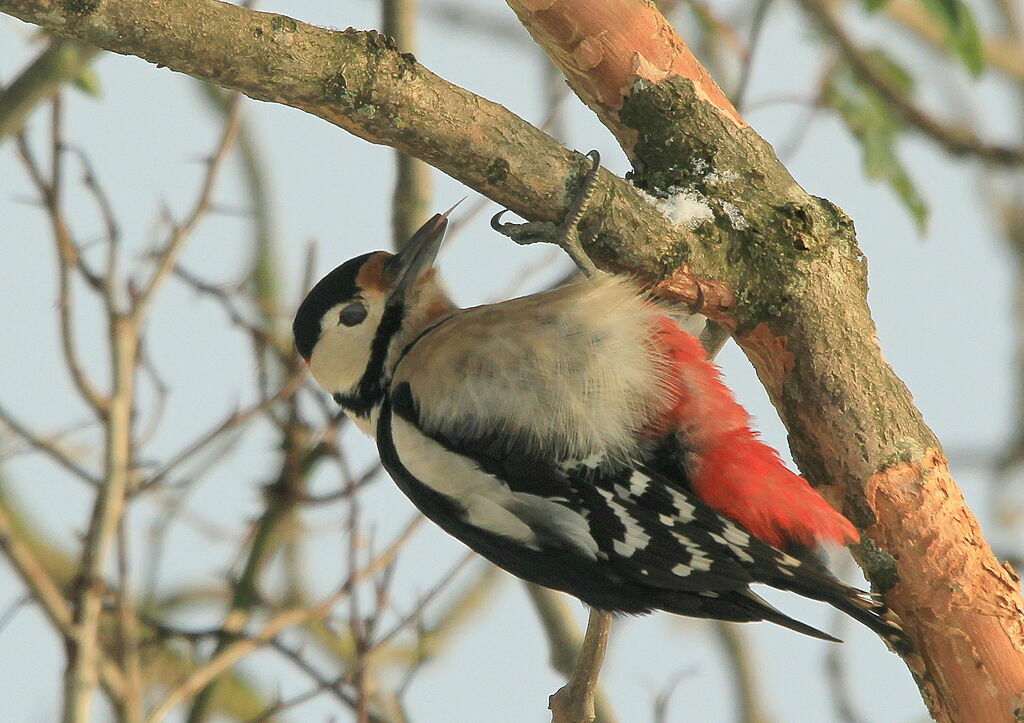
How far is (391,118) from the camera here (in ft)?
5.94

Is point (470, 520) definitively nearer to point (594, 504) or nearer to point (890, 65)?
point (594, 504)

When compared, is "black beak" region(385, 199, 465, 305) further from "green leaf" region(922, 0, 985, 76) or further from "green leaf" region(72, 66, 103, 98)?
"green leaf" region(922, 0, 985, 76)

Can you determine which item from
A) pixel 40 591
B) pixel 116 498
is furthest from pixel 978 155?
pixel 40 591

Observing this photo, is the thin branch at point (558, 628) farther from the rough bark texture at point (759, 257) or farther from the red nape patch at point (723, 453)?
the rough bark texture at point (759, 257)

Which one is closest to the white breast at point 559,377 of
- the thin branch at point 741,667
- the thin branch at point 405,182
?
the thin branch at point 405,182

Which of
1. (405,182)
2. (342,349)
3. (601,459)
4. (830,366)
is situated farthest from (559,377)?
(405,182)

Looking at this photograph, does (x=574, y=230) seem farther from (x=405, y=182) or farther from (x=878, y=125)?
(x=878, y=125)

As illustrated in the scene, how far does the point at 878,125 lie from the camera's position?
3080mm

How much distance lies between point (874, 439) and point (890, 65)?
1.68 m

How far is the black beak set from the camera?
2582 mm

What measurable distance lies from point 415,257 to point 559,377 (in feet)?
1.73

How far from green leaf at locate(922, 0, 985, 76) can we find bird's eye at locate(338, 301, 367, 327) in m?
1.34

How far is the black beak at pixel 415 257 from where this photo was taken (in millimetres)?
2582

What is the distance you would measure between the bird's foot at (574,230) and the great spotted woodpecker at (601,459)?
0.14 m
